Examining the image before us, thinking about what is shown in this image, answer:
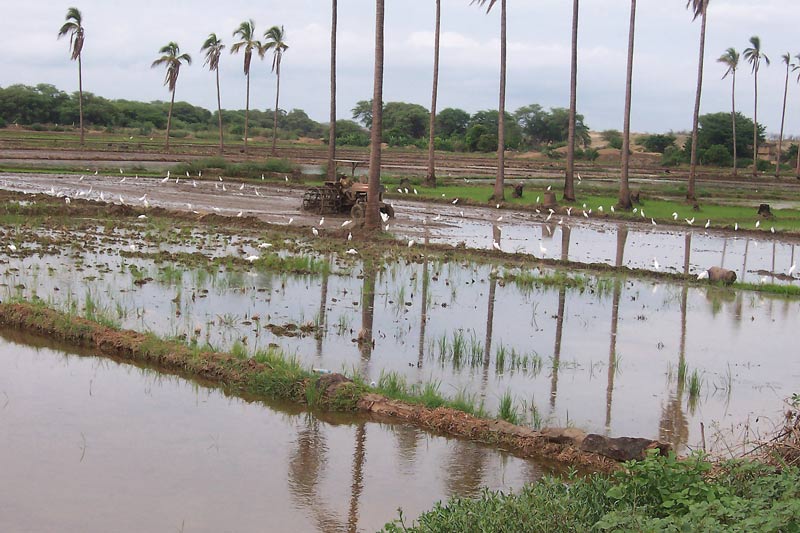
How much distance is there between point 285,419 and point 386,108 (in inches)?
3980

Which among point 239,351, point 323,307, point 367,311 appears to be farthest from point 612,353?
point 239,351

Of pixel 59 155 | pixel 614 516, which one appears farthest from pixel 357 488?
pixel 59 155

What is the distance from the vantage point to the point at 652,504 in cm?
517

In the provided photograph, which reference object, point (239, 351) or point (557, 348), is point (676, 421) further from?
point (239, 351)

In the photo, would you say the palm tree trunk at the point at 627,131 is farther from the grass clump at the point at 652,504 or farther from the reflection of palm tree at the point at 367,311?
the grass clump at the point at 652,504

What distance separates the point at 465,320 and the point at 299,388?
4304 mm

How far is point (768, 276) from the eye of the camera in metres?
17.9

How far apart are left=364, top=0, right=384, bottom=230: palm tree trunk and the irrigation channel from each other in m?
0.82

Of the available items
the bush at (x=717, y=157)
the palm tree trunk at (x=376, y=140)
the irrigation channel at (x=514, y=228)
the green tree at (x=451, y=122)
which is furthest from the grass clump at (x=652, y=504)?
the green tree at (x=451, y=122)

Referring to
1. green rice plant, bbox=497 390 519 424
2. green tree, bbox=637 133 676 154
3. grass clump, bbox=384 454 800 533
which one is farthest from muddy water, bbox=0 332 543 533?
green tree, bbox=637 133 676 154

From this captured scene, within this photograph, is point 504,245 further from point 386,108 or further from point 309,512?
point 386,108

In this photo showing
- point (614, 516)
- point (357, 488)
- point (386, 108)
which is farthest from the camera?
point (386, 108)

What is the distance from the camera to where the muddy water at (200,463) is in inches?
220

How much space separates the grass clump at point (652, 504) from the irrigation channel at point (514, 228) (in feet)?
41.8
